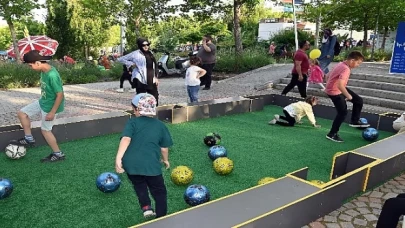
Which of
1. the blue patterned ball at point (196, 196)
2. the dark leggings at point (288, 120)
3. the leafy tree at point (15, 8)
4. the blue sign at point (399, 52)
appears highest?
the leafy tree at point (15, 8)

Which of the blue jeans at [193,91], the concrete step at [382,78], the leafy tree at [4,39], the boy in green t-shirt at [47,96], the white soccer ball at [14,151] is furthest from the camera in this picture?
the leafy tree at [4,39]

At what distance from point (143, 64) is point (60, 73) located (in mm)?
9558

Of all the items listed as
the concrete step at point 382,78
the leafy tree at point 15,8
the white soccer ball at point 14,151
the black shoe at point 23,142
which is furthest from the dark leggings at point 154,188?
the leafy tree at point 15,8

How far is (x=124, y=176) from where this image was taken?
5027 millimetres

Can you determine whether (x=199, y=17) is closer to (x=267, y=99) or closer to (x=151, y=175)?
(x=267, y=99)

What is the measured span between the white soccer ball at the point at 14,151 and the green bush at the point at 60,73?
9.04m

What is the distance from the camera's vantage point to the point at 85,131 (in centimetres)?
670

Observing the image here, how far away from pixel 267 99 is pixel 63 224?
7908 mm

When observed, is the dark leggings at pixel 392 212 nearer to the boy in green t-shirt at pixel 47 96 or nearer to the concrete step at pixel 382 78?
the boy in green t-shirt at pixel 47 96

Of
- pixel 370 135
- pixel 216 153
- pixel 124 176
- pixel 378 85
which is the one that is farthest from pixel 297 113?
pixel 378 85

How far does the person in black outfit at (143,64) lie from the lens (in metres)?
7.18

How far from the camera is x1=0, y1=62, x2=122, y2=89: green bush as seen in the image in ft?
44.1

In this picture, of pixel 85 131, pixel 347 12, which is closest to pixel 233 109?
pixel 85 131

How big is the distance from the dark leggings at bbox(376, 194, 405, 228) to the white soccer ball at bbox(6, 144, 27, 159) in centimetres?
508
